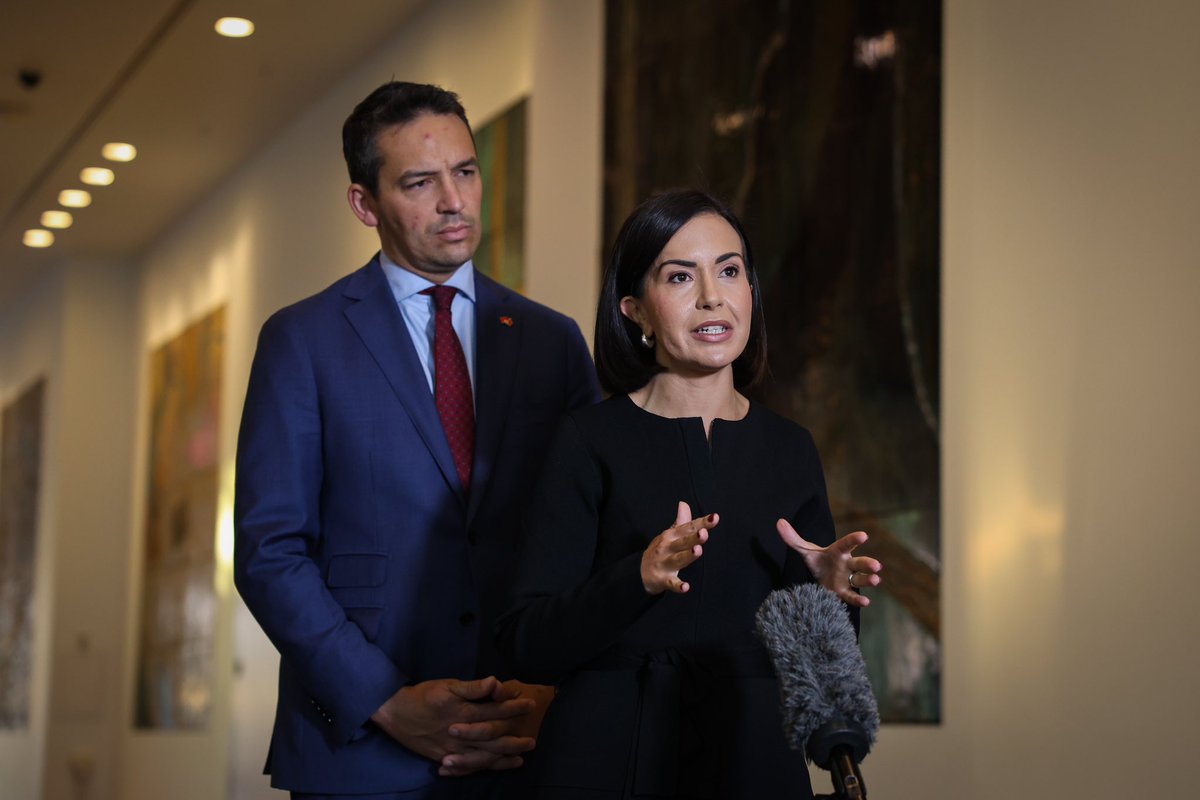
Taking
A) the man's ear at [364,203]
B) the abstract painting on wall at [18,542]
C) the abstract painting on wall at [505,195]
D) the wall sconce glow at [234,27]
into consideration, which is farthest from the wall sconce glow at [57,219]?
the man's ear at [364,203]

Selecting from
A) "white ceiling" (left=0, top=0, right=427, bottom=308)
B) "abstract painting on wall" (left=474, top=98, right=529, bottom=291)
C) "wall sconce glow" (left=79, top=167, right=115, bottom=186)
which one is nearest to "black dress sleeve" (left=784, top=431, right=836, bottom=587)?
"abstract painting on wall" (left=474, top=98, right=529, bottom=291)

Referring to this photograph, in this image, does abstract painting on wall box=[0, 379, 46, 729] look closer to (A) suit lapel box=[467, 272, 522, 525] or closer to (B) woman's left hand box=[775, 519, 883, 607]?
(A) suit lapel box=[467, 272, 522, 525]

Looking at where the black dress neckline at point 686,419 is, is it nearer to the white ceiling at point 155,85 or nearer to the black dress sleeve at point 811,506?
the black dress sleeve at point 811,506

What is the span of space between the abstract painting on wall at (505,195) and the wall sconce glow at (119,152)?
3.83m

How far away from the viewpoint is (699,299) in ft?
7.35

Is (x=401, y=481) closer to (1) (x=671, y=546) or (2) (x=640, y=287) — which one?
(2) (x=640, y=287)

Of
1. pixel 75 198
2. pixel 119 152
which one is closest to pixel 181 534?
pixel 75 198

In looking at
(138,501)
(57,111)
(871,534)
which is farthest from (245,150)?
(871,534)

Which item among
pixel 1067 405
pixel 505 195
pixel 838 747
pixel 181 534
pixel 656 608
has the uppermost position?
pixel 505 195

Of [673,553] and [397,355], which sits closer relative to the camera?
[673,553]

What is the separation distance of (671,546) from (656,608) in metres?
0.25

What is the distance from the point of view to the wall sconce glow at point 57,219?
11.9 metres

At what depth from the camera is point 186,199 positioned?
38.2ft

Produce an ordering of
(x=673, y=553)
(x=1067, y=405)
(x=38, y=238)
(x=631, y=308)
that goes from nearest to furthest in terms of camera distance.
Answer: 1. (x=673, y=553)
2. (x=631, y=308)
3. (x=1067, y=405)
4. (x=38, y=238)
